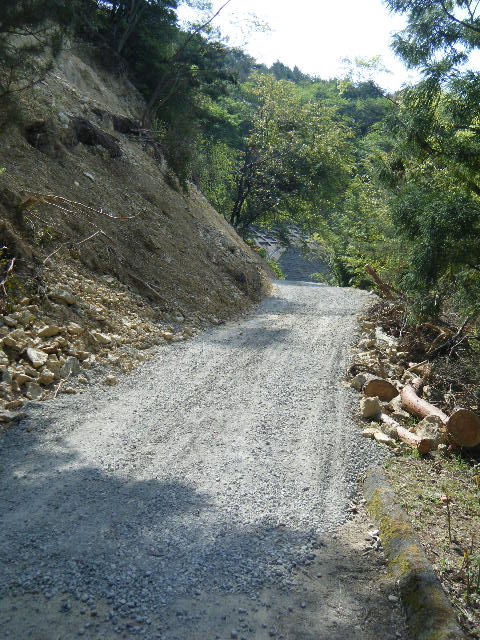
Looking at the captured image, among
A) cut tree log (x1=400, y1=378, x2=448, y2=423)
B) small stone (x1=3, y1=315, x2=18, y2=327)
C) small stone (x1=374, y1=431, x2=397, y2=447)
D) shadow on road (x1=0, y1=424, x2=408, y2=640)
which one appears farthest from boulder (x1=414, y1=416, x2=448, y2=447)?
small stone (x1=3, y1=315, x2=18, y2=327)

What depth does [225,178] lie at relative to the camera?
31125 millimetres

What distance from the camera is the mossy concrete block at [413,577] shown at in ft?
11.8

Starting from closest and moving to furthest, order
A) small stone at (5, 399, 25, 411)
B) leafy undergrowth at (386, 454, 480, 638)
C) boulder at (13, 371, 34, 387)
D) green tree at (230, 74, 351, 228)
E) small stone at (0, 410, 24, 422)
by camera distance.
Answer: leafy undergrowth at (386, 454, 480, 638), small stone at (0, 410, 24, 422), small stone at (5, 399, 25, 411), boulder at (13, 371, 34, 387), green tree at (230, 74, 351, 228)

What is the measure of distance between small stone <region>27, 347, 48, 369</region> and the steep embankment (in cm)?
5

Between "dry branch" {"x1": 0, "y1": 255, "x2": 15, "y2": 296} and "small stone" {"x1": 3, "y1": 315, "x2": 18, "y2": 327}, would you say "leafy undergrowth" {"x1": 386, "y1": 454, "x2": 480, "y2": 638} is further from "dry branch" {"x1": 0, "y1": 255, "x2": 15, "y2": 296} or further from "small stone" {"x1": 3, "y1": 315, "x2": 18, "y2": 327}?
"dry branch" {"x1": 0, "y1": 255, "x2": 15, "y2": 296}

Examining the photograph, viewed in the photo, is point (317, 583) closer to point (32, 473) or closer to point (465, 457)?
point (32, 473)

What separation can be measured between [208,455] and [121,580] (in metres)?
2.35

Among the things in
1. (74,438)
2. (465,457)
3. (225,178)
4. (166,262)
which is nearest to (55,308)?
(74,438)

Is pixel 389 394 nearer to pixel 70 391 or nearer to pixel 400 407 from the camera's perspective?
pixel 400 407

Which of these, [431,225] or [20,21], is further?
[431,225]

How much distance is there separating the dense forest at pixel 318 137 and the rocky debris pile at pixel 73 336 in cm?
275

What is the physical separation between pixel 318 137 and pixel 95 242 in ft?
73.2

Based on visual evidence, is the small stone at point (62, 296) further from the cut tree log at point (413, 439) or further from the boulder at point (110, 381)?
the cut tree log at point (413, 439)

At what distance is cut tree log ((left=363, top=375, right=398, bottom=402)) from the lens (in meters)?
8.92
